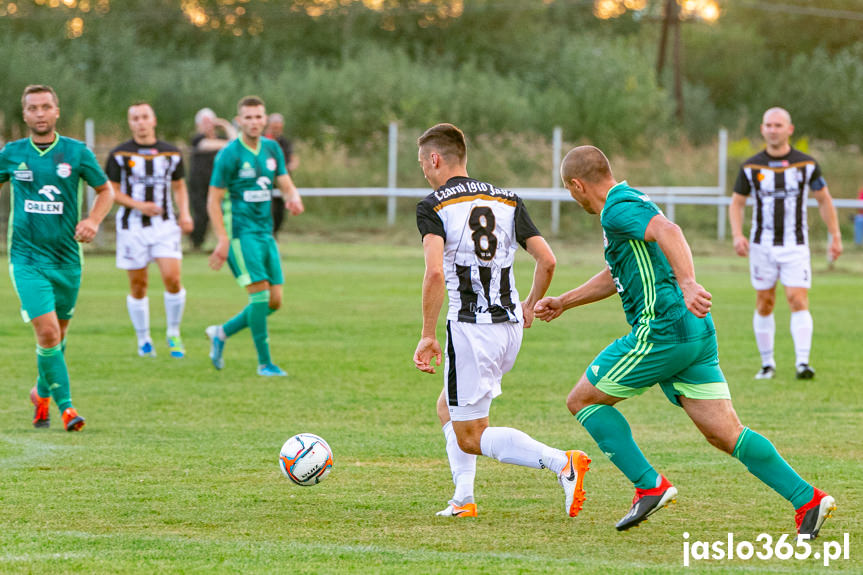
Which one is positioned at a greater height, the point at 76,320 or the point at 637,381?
the point at 637,381

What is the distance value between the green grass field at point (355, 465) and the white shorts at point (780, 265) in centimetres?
85

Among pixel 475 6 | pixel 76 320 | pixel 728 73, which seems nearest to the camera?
pixel 76 320

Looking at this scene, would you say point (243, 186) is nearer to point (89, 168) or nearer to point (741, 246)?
point (89, 168)

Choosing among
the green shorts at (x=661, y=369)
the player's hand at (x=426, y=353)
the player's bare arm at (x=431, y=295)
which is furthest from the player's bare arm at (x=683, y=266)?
the player's hand at (x=426, y=353)

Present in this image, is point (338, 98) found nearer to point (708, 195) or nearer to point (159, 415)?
point (708, 195)

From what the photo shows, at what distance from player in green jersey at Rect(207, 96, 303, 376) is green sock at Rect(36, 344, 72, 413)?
2460 mm

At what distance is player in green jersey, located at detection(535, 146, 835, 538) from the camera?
5465 mm

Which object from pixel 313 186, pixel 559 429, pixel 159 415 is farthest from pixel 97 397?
pixel 313 186

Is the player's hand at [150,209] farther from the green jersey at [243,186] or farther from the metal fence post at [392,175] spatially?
the metal fence post at [392,175]

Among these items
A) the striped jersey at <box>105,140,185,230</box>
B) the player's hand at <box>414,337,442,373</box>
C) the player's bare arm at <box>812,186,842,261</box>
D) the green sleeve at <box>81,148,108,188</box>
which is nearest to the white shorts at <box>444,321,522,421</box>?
the player's hand at <box>414,337,442,373</box>

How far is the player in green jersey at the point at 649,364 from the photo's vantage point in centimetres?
546

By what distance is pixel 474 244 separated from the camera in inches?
226

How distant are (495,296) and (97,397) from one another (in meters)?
4.86

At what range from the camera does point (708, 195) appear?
106 ft
